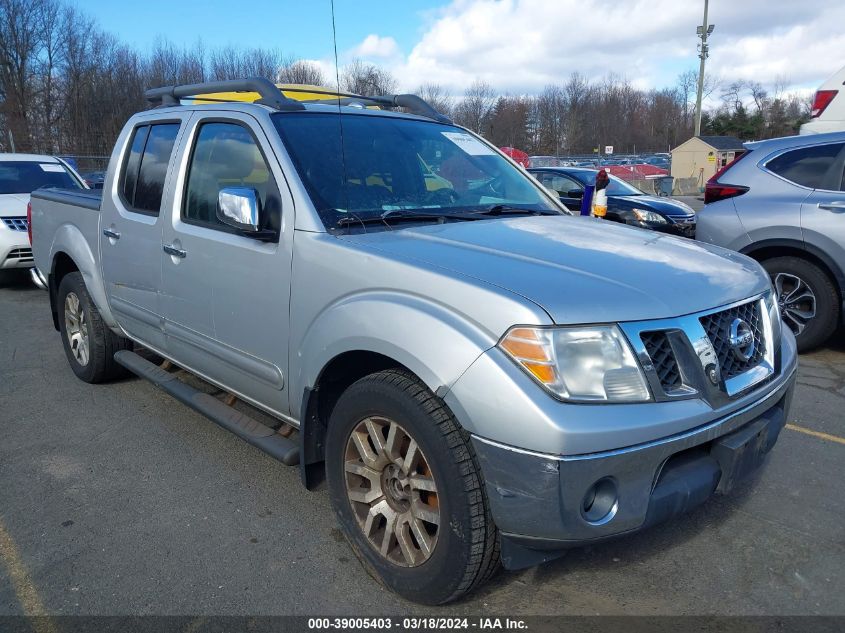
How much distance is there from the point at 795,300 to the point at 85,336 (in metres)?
5.66

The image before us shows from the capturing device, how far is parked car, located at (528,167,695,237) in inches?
426

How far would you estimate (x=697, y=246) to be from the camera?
3.18m

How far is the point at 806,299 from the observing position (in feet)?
18.9

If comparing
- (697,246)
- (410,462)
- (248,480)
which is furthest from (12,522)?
(697,246)

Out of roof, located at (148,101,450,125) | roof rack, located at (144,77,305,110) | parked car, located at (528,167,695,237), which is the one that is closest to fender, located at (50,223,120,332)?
roof, located at (148,101,450,125)

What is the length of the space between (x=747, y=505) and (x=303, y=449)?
2170 millimetres

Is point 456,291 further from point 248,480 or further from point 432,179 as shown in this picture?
point 248,480

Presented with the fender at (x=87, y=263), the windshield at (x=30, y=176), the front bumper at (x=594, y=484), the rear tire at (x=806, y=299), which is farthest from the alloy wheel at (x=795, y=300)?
the windshield at (x=30, y=176)

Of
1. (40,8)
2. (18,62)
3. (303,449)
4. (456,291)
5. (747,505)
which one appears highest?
(40,8)

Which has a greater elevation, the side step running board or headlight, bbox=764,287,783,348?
headlight, bbox=764,287,783,348

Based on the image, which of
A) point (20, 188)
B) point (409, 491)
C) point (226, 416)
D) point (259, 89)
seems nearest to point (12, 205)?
point (20, 188)

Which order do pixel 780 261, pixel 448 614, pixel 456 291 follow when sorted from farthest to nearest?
pixel 780 261, pixel 448 614, pixel 456 291

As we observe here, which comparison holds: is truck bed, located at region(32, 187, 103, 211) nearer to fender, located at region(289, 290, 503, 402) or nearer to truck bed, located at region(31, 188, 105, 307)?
truck bed, located at region(31, 188, 105, 307)

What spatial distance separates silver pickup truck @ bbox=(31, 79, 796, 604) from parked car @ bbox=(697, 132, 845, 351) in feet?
9.49
